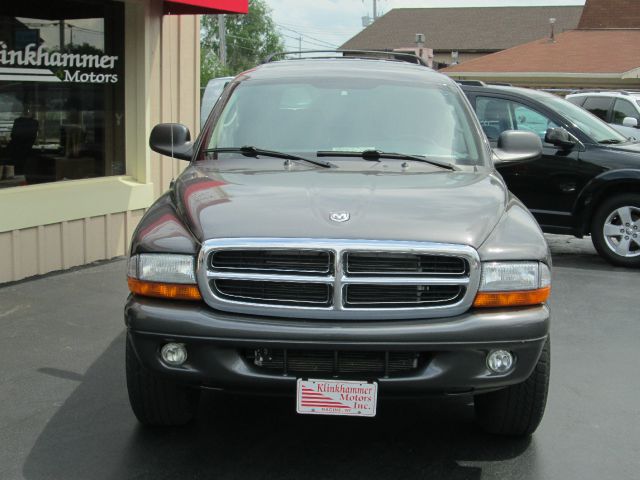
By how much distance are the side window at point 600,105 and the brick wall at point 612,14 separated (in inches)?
1145

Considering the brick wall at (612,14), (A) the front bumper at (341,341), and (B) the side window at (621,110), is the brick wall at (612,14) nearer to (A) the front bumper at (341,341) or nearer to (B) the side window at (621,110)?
(B) the side window at (621,110)

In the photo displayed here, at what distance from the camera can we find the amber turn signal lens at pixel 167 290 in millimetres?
3697

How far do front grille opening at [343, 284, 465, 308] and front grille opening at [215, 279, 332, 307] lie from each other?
14 centimetres

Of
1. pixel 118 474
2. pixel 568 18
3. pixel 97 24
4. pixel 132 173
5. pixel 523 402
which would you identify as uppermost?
pixel 568 18

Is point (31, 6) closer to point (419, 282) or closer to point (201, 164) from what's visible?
point (201, 164)

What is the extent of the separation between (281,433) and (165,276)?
1.14m

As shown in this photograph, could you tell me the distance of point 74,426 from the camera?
4.50 meters

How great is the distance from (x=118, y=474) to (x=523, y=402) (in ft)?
5.94

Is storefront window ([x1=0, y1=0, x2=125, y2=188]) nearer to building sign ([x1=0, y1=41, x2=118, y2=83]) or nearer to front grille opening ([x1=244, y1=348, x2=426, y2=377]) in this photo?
building sign ([x1=0, y1=41, x2=118, y2=83])

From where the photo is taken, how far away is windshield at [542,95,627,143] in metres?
9.52

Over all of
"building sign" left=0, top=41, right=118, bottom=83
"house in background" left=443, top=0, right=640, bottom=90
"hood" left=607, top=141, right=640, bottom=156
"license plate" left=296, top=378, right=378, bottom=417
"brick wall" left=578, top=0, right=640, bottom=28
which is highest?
"brick wall" left=578, top=0, right=640, bottom=28

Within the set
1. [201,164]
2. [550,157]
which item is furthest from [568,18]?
[201,164]

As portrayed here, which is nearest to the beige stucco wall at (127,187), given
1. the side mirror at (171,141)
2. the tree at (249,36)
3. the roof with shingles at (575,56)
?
the side mirror at (171,141)

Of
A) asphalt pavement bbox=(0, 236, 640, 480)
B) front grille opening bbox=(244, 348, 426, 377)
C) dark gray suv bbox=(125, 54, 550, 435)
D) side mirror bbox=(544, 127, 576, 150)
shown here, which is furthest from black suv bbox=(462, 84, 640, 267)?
front grille opening bbox=(244, 348, 426, 377)
